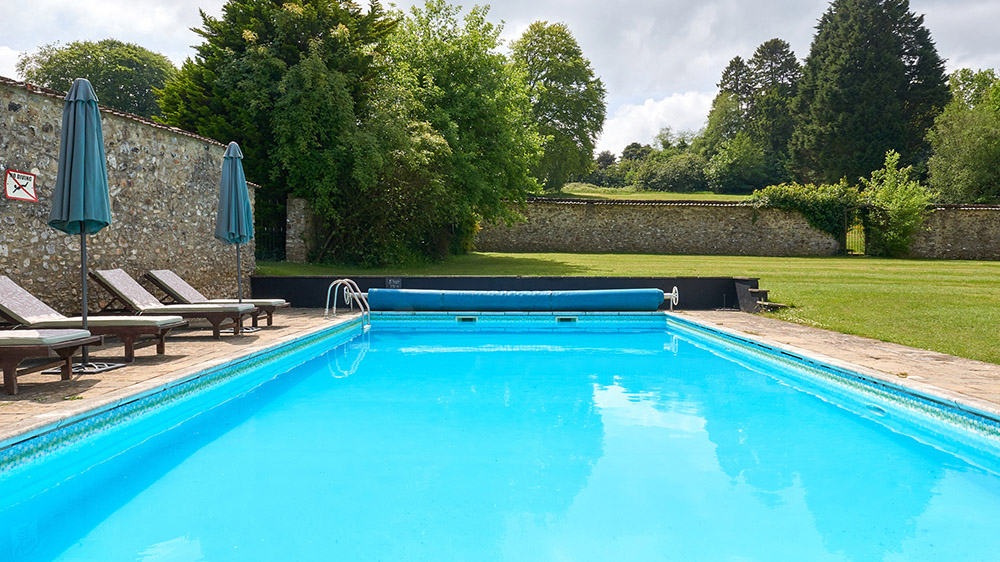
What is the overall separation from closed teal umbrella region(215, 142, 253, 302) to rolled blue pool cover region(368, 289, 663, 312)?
9.05ft

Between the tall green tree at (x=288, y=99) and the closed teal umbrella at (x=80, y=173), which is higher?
the tall green tree at (x=288, y=99)

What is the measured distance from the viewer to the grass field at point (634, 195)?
40562 millimetres

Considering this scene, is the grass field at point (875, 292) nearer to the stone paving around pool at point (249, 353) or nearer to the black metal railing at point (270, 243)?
the stone paving around pool at point (249, 353)

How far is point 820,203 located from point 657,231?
7031mm

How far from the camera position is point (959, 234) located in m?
25.9

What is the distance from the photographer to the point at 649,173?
50.9 metres

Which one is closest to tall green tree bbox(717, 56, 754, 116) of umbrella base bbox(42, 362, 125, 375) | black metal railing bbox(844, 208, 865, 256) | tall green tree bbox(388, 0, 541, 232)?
black metal railing bbox(844, 208, 865, 256)

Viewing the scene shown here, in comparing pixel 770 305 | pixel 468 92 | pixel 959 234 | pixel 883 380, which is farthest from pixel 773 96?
pixel 883 380

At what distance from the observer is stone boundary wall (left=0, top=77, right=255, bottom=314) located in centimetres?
621

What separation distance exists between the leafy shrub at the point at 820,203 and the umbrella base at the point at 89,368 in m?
26.4

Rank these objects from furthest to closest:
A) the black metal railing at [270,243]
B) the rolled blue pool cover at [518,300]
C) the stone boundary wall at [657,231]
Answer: the stone boundary wall at [657,231] < the black metal railing at [270,243] < the rolled blue pool cover at [518,300]

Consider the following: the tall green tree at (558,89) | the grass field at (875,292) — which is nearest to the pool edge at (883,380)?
the grass field at (875,292)

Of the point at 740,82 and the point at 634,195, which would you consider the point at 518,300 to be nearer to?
the point at 634,195

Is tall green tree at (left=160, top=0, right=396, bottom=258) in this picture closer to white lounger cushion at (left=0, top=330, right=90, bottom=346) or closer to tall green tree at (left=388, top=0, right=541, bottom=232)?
tall green tree at (left=388, top=0, right=541, bottom=232)
